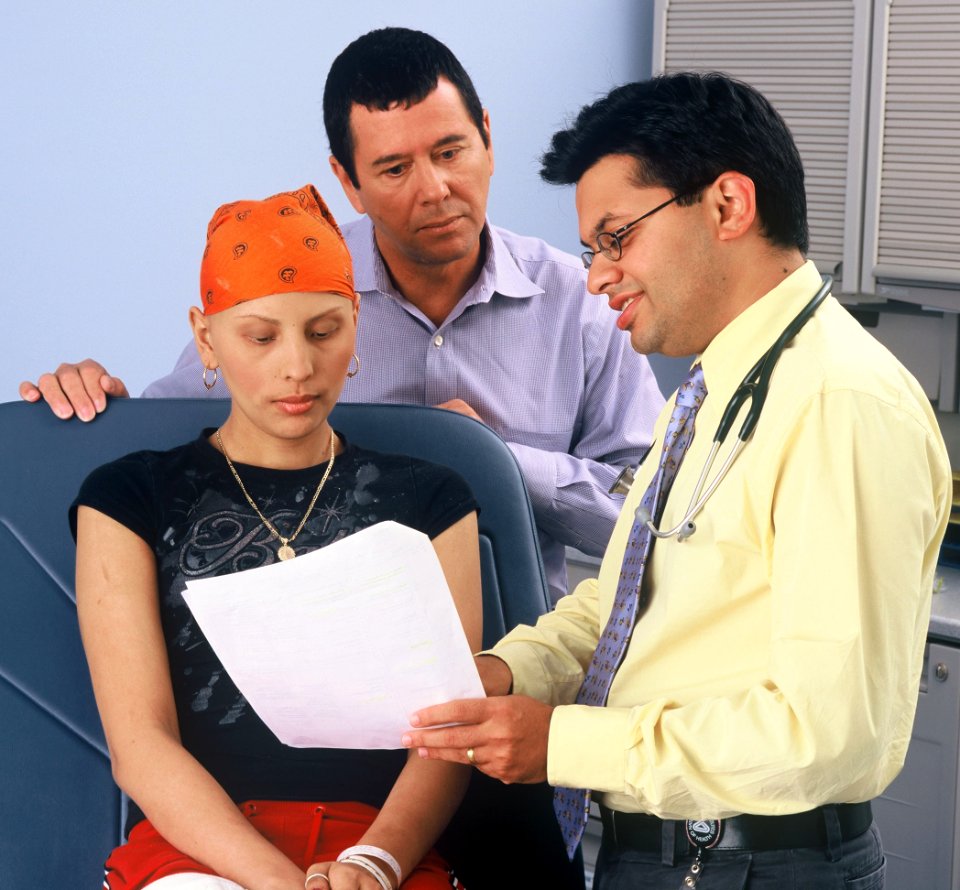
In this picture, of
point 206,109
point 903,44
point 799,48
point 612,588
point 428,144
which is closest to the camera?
point 612,588

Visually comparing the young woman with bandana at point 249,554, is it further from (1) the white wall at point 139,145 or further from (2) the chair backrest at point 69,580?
(1) the white wall at point 139,145

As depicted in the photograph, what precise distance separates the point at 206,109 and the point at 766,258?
1.51 metres

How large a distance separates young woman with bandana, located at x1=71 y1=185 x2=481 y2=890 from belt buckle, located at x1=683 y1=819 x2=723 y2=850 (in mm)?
300

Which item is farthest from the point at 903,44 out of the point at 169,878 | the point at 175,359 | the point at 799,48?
the point at 169,878

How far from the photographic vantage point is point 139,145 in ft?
7.77

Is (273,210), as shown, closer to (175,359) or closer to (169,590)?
(169,590)

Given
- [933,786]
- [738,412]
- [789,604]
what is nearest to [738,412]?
[738,412]

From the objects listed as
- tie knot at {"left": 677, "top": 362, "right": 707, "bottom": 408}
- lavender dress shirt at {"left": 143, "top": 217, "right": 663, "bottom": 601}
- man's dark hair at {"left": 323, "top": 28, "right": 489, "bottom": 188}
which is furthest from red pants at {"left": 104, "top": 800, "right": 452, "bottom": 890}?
man's dark hair at {"left": 323, "top": 28, "right": 489, "bottom": 188}

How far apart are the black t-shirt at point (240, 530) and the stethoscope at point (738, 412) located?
1.29 ft

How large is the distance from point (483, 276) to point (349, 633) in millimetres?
1020

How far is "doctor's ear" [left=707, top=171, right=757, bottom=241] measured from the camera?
4.13 feet

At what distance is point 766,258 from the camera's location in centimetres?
129

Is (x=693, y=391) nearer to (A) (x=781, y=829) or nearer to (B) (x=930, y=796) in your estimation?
(A) (x=781, y=829)

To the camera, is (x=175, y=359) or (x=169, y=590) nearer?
(x=169, y=590)
